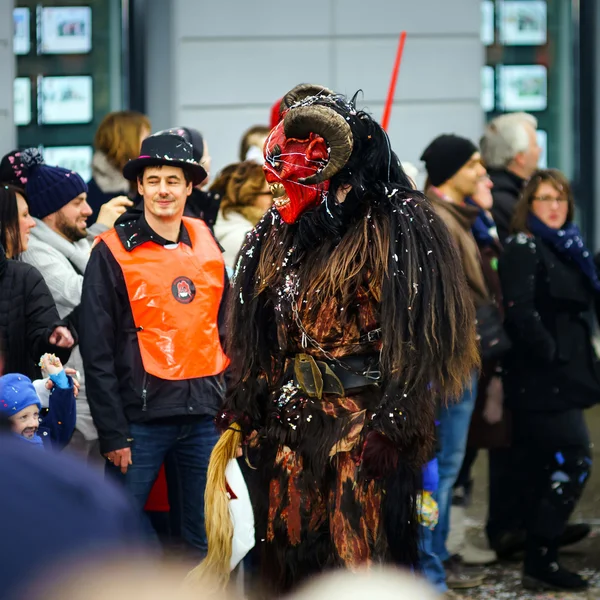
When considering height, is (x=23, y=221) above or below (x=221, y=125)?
below

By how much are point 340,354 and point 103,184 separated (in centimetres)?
303

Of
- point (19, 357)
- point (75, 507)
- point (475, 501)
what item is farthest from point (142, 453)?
point (75, 507)

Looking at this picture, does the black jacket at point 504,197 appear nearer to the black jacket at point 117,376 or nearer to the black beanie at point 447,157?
the black beanie at point 447,157

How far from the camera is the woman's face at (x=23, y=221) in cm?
501

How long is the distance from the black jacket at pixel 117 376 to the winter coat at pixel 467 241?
146cm

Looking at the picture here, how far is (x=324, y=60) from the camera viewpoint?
9539 mm

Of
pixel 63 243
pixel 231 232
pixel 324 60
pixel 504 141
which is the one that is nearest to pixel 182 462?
pixel 63 243

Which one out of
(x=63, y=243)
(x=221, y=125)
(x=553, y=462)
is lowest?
(x=553, y=462)

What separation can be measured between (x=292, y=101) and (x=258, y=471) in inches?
47.2

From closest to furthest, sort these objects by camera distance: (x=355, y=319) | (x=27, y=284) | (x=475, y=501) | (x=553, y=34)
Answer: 1. (x=355, y=319)
2. (x=27, y=284)
3. (x=475, y=501)
4. (x=553, y=34)

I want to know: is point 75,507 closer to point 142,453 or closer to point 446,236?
point 446,236

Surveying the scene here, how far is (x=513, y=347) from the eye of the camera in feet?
20.2

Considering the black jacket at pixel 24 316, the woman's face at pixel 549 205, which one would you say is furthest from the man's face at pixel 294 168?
the woman's face at pixel 549 205

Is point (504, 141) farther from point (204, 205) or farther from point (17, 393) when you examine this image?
point (17, 393)
